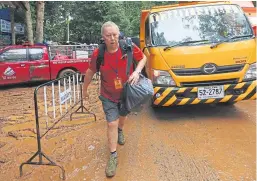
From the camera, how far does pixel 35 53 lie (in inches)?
411

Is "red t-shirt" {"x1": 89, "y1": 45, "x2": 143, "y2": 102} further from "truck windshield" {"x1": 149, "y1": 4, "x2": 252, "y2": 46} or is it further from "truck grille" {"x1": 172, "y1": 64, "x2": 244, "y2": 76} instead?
"truck windshield" {"x1": 149, "y1": 4, "x2": 252, "y2": 46}

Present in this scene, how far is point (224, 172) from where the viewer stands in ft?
11.5

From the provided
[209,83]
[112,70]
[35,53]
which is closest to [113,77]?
[112,70]

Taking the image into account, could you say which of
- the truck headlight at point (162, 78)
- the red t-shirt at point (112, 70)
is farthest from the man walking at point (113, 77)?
the truck headlight at point (162, 78)

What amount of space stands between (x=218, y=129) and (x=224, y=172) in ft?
5.11

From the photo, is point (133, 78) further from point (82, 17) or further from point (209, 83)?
point (82, 17)

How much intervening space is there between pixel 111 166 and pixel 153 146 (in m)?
0.94

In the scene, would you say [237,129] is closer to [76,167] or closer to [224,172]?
[224,172]

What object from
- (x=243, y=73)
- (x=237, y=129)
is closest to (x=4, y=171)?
(x=237, y=129)

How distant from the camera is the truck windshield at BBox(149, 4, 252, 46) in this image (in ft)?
18.2

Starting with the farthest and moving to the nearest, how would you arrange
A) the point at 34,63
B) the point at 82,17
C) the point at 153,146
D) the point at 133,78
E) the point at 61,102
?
the point at 82,17, the point at 34,63, the point at 61,102, the point at 153,146, the point at 133,78

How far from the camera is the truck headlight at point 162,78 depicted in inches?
205

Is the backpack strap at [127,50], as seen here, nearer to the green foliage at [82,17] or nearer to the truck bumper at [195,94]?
the truck bumper at [195,94]

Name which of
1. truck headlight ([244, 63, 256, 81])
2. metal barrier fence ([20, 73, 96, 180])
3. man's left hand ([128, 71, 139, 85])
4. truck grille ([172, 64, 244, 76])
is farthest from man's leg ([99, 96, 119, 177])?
truck headlight ([244, 63, 256, 81])
